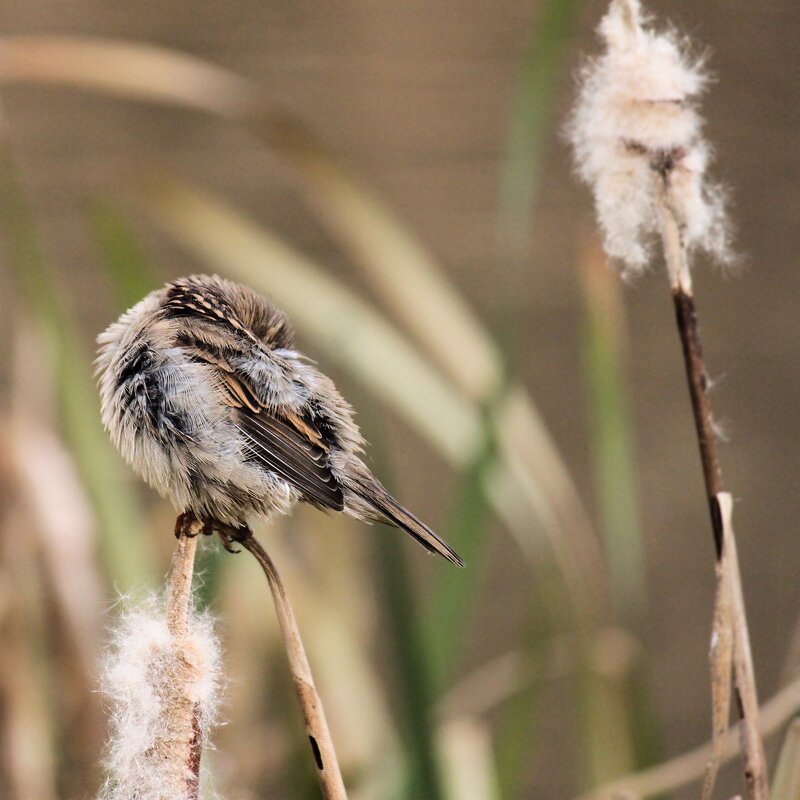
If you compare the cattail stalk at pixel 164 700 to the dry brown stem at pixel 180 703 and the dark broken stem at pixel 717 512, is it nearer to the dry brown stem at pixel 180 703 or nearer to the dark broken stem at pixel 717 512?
the dry brown stem at pixel 180 703

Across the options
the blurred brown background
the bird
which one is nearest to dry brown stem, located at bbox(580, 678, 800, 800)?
the bird

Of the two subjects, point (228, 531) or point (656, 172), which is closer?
point (656, 172)

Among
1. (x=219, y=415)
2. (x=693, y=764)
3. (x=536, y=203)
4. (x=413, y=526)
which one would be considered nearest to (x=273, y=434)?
(x=219, y=415)

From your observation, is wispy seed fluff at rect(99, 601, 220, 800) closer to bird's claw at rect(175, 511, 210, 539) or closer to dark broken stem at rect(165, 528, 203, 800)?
dark broken stem at rect(165, 528, 203, 800)

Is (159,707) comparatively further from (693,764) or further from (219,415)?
(693,764)

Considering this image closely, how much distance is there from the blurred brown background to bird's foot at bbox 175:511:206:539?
91.9 inches

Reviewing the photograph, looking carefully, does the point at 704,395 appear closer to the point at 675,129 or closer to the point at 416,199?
the point at 675,129

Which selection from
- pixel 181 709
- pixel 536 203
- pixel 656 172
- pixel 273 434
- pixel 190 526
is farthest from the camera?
pixel 536 203

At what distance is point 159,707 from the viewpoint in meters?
0.87

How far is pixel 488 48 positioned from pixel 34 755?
8.50 feet

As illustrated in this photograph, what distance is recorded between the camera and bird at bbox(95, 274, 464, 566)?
1.26 m

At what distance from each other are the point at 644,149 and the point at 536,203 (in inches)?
106

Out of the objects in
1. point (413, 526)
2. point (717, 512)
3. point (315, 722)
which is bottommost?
point (315, 722)

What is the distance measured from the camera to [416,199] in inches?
144
